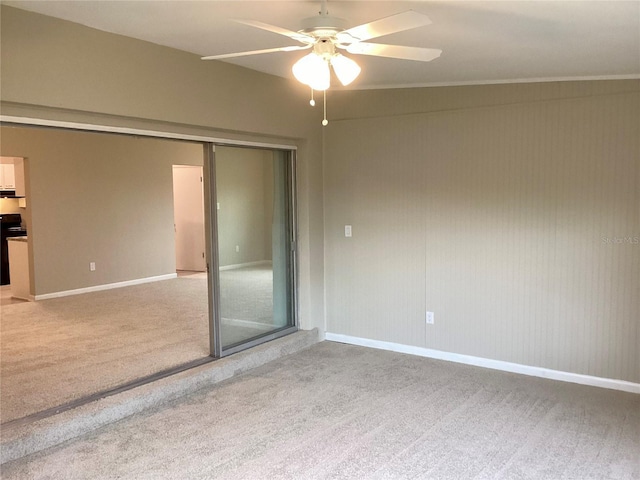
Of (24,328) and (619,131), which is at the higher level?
(619,131)

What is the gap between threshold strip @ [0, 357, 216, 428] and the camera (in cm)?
314

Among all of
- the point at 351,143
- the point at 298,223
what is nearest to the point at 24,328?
the point at 298,223

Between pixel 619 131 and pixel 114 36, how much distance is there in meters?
3.58

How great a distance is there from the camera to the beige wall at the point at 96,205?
22.4 ft

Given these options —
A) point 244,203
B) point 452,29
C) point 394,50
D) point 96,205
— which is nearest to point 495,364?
point 244,203

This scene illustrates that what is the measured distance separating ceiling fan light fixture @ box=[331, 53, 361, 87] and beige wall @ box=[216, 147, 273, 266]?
187 cm

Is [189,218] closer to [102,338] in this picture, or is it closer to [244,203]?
[102,338]

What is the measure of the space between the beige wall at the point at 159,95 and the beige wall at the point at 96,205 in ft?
8.11

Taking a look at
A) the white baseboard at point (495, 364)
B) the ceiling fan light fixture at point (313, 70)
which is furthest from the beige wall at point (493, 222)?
the ceiling fan light fixture at point (313, 70)

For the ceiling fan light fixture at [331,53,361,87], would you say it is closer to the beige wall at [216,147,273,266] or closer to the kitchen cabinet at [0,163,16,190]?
the beige wall at [216,147,273,266]

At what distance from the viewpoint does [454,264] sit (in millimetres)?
4551

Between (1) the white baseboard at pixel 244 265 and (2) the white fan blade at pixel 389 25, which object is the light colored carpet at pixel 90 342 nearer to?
(1) the white baseboard at pixel 244 265

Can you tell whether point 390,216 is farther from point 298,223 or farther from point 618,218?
point 618,218

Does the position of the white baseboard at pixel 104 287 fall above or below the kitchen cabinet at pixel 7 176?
below
